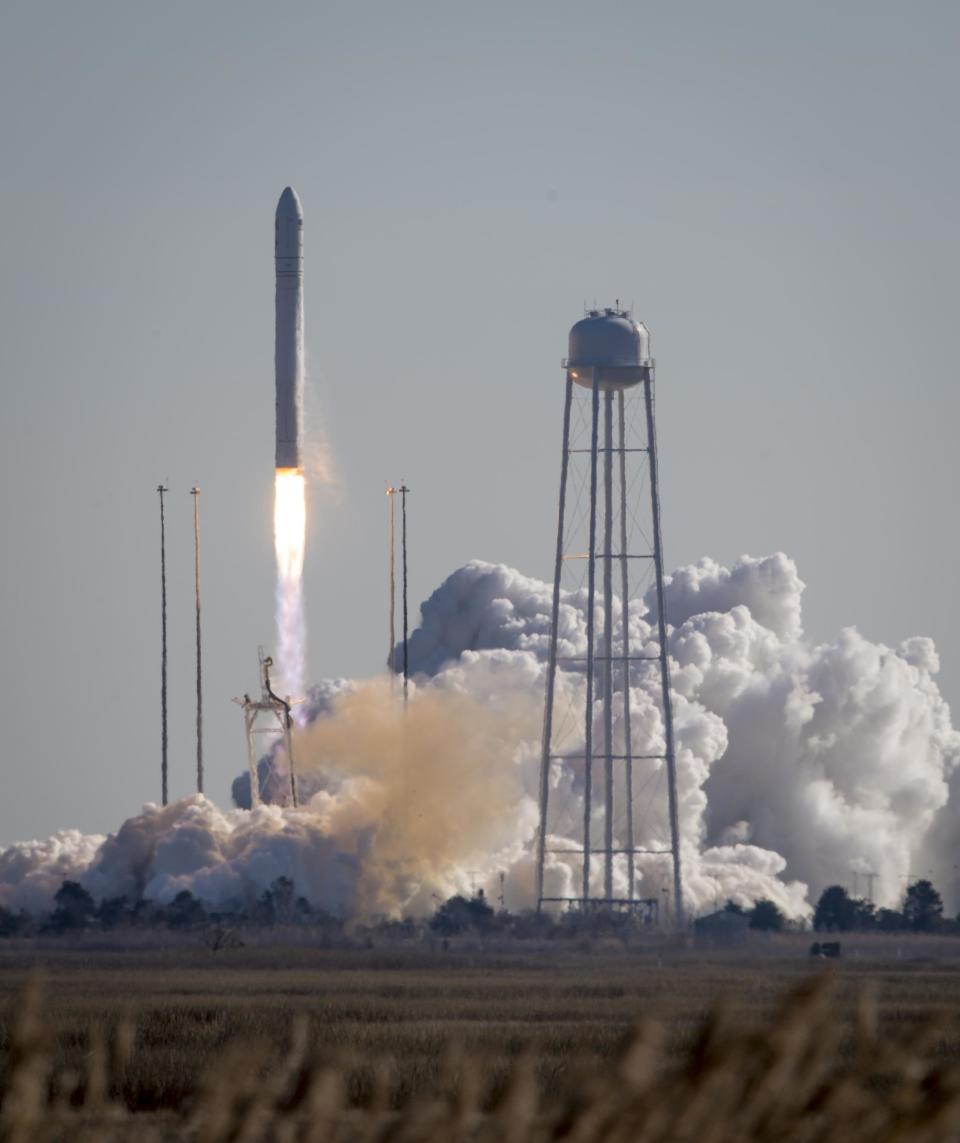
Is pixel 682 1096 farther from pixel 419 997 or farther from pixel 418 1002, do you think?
pixel 419 997

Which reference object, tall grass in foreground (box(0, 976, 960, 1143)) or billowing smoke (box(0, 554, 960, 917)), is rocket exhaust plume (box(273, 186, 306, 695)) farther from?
tall grass in foreground (box(0, 976, 960, 1143))

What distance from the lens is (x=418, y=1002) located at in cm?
6962

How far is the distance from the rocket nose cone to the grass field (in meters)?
27.5

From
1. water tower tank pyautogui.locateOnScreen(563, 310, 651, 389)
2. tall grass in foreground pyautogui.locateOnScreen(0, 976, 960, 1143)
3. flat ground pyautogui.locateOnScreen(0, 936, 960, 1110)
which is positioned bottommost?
flat ground pyautogui.locateOnScreen(0, 936, 960, 1110)

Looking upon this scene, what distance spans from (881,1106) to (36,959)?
84238 mm

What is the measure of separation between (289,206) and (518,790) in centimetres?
3014

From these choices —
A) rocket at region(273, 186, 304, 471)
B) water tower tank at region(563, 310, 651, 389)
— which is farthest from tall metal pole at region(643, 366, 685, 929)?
rocket at region(273, 186, 304, 471)

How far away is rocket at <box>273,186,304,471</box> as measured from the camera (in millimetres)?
105375

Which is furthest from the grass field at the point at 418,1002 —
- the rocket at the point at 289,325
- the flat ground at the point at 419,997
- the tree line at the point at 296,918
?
the rocket at the point at 289,325

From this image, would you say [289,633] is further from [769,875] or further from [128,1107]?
[128,1107]

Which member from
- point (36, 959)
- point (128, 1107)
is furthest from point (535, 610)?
point (128, 1107)

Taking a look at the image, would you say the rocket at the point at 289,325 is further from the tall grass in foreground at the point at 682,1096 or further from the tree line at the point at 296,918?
the tall grass in foreground at the point at 682,1096

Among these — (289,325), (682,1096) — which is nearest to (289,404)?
(289,325)

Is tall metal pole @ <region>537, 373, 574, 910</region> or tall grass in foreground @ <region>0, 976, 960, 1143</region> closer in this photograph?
tall grass in foreground @ <region>0, 976, 960, 1143</region>
